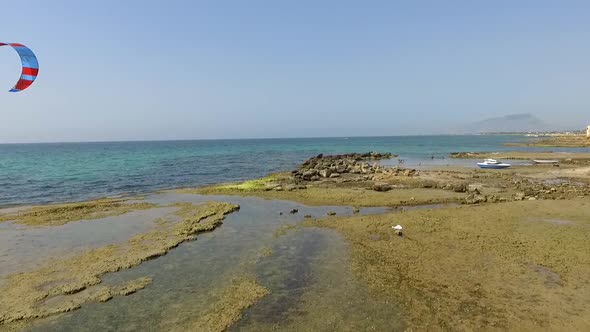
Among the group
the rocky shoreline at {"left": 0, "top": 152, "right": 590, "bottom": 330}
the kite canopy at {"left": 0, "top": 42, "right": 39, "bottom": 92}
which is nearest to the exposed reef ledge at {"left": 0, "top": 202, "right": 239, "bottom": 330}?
the rocky shoreline at {"left": 0, "top": 152, "right": 590, "bottom": 330}

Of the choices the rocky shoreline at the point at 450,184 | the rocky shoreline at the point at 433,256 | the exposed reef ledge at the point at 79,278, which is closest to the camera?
the rocky shoreline at the point at 433,256

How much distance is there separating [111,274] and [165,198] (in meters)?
18.8

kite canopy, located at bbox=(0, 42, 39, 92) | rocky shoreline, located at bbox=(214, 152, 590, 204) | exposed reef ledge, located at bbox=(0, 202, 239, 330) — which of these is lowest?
rocky shoreline, located at bbox=(214, 152, 590, 204)

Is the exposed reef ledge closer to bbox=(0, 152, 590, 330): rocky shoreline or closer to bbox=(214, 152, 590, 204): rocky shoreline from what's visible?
bbox=(0, 152, 590, 330): rocky shoreline

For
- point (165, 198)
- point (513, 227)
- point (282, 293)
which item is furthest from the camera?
point (165, 198)

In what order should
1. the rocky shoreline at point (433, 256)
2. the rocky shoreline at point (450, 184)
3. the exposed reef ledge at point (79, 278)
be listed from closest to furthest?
the rocky shoreline at point (433, 256) < the exposed reef ledge at point (79, 278) < the rocky shoreline at point (450, 184)

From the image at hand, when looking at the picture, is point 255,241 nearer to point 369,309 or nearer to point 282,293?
point 282,293

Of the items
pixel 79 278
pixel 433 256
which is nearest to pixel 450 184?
pixel 433 256

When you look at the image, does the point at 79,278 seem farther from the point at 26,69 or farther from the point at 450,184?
the point at 450,184

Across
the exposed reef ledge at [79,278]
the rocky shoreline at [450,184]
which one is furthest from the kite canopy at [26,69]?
the rocky shoreline at [450,184]

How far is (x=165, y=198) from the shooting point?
32500 millimetres

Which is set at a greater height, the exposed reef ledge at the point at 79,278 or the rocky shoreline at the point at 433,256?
the exposed reef ledge at the point at 79,278

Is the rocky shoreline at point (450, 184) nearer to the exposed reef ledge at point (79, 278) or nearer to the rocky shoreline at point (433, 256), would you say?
the rocky shoreline at point (433, 256)

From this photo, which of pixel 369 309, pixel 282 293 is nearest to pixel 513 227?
pixel 369 309
